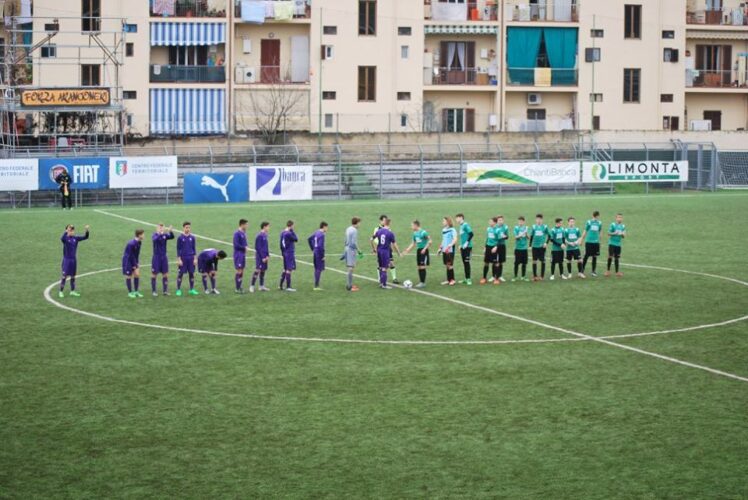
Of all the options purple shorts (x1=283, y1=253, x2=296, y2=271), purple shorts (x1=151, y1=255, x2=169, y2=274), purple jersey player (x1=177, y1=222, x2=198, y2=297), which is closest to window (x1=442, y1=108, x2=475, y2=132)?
purple shorts (x1=283, y1=253, x2=296, y2=271)

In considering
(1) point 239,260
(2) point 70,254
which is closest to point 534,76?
(1) point 239,260

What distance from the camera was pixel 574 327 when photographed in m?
25.4

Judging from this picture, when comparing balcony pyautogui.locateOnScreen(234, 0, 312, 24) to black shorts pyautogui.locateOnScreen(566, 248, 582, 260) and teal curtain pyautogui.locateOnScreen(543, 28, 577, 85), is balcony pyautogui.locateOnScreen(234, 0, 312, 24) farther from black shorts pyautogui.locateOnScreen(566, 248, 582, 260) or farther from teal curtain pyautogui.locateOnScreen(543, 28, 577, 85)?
black shorts pyautogui.locateOnScreen(566, 248, 582, 260)

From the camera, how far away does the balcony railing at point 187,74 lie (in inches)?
2825

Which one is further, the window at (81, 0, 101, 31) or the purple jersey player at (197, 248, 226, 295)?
the window at (81, 0, 101, 31)

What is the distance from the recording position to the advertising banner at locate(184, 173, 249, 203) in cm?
5778

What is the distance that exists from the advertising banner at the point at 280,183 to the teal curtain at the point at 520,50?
863 inches

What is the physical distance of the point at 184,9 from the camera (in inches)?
2825

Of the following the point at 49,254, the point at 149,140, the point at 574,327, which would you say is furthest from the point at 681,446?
the point at 149,140

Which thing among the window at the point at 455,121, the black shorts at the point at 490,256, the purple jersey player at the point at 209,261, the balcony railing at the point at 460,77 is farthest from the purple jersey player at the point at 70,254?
the window at the point at 455,121

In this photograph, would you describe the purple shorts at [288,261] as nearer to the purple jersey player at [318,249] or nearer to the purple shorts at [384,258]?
the purple jersey player at [318,249]

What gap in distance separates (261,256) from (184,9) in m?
44.7

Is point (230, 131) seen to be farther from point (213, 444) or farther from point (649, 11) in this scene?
point (213, 444)

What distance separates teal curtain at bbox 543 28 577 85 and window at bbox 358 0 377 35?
11.3 m
